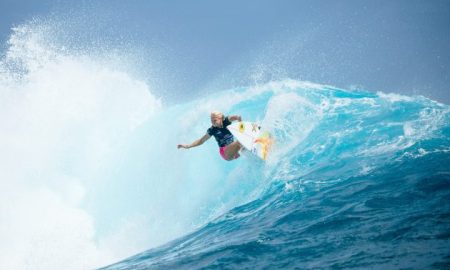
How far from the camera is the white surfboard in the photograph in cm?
962

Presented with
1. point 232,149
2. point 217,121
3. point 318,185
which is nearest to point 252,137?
point 232,149

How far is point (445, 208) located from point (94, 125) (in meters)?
18.8

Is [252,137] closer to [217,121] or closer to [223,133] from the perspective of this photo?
[223,133]

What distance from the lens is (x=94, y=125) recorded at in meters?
20.8

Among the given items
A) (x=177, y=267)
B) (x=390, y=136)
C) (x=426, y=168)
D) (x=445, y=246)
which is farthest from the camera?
(x=390, y=136)

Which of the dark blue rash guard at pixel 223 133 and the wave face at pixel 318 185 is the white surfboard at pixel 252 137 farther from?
the wave face at pixel 318 185

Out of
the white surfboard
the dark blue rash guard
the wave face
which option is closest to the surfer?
the dark blue rash guard

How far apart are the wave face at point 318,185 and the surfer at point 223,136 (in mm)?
1024

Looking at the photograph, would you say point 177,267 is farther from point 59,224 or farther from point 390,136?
point 59,224

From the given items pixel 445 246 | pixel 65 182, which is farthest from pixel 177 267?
pixel 65 182

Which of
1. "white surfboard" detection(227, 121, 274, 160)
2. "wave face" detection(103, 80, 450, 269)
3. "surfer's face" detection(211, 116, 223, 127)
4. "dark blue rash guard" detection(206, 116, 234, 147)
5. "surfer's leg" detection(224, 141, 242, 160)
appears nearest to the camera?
"wave face" detection(103, 80, 450, 269)

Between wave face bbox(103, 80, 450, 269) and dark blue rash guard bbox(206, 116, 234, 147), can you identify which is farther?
dark blue rash guard bbox(206, 116, 234, 147)

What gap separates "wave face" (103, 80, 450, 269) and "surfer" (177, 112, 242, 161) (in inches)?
40.3

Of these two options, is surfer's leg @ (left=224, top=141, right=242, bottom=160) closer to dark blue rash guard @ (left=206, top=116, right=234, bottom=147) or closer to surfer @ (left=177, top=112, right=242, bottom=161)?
surfer @ (left=177, top=112, right=242, bottom=161)
